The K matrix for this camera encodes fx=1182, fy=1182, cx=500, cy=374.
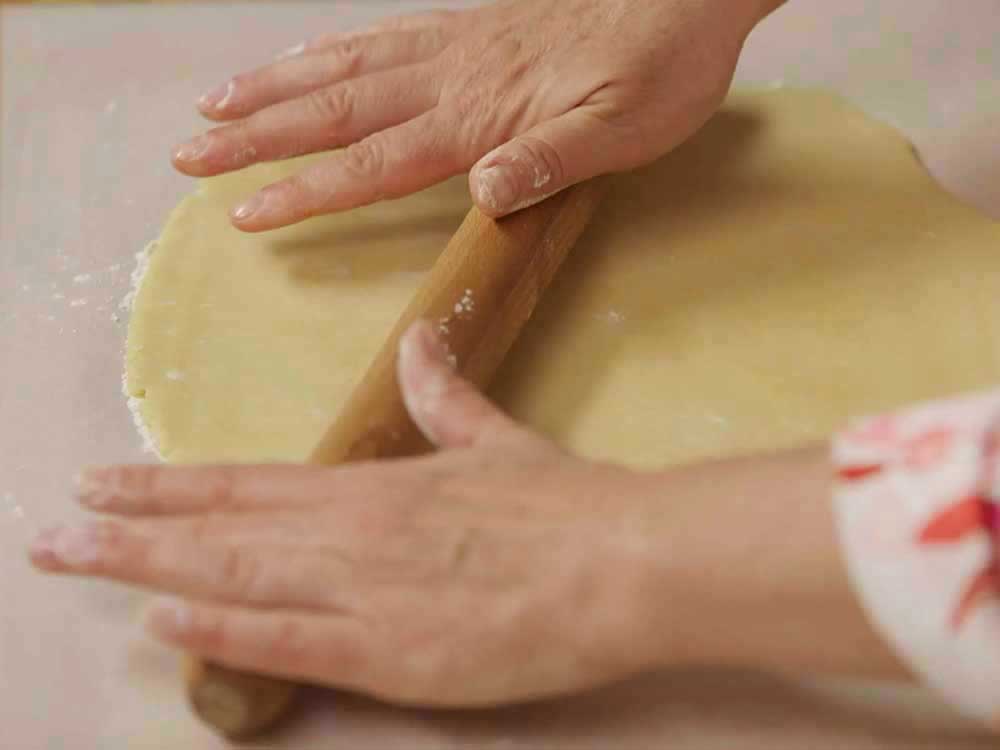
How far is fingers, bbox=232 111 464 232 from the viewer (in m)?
1.45

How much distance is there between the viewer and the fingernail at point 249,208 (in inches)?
56.9

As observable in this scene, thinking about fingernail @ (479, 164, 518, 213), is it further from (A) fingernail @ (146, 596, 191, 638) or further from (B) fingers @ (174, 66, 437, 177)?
(A) fingernail @ (146, 596, 191, 638)

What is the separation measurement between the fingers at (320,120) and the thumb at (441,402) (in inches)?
22.7

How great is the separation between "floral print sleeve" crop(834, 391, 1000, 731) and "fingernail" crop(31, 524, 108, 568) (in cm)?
59

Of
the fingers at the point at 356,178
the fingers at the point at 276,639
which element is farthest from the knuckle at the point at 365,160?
the fingers at the point at 276,639

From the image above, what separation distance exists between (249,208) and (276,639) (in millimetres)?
683

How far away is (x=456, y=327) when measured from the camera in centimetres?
122

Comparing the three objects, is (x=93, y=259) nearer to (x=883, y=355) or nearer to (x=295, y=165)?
(x=295, y=165)

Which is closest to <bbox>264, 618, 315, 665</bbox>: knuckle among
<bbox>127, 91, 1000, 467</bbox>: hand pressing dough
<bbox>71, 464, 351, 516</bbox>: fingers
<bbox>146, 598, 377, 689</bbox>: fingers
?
<bbox>146, 598, 377, 689</bbox>: fingers

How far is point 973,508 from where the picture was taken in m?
0.80

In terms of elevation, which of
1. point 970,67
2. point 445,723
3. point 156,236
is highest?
point 156,236

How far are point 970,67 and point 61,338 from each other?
1.40 m

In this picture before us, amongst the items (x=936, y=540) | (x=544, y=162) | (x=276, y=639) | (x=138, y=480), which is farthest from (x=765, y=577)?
(x=544, y=162)

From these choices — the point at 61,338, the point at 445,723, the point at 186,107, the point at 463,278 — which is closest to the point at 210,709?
the point at 445,723
